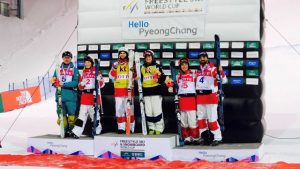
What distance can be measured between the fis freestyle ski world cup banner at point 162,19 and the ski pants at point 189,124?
119 cm

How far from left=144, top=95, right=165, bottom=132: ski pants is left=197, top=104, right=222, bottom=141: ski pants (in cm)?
58

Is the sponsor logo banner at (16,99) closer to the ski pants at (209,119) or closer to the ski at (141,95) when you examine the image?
the ski at (141,95)

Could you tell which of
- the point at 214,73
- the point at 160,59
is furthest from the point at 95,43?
the point at 214,73

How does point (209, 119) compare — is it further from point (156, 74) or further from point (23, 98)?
point (23, 98)

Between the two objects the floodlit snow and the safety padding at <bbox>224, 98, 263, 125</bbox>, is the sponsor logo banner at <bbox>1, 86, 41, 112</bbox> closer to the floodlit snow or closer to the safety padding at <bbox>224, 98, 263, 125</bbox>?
the floodlit snow

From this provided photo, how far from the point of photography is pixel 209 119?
5.88 m

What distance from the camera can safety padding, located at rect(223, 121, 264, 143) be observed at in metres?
6.17

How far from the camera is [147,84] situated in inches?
243

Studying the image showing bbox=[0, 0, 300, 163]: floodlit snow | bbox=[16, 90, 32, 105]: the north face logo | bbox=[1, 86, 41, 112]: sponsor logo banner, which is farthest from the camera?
bbox=[16, 90, 32, 105]: the north face logo

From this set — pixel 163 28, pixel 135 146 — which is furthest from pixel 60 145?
pixel 163 28

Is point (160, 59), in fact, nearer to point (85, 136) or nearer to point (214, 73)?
point (214, 73)

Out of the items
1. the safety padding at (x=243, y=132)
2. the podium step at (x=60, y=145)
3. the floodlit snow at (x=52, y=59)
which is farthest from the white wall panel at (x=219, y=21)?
the podium step at (x=60, y=145)

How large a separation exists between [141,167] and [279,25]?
1034 cm

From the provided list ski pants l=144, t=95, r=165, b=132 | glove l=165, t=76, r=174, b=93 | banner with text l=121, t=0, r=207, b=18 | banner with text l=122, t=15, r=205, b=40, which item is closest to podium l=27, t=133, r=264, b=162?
ski pants l=144, t=95, r=165, b=132
